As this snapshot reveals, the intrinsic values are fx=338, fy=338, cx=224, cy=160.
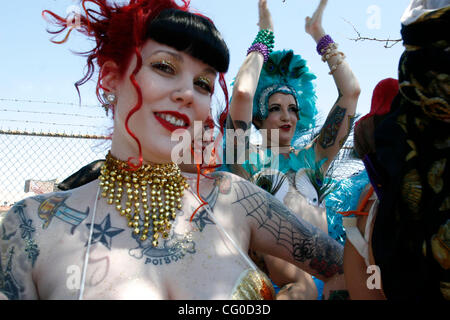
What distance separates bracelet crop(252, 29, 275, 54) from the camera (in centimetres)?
268

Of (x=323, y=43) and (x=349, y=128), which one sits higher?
(x=323, y=43)

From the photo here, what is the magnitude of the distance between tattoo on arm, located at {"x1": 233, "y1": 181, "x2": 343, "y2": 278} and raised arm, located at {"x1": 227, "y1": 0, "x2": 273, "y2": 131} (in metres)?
0.88

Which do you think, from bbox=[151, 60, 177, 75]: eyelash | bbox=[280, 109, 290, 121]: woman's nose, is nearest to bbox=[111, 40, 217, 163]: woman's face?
bbox=[151, 60, 177, 75]: eyelash

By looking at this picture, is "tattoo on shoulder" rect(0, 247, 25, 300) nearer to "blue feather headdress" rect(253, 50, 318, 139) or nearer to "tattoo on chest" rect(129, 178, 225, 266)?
"tattoo on chest" rect(129, 178, 225, 266)

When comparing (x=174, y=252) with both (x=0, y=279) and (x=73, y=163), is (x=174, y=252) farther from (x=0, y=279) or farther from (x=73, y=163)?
(x=73, y=163)

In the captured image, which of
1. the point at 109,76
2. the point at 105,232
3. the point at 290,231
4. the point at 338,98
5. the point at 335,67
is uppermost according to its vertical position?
the point at 335,67

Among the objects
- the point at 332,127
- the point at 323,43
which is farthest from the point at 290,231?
the point at 323,43

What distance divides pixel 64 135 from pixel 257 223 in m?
3.84

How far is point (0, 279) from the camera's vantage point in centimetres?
117

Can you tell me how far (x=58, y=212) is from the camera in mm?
1344

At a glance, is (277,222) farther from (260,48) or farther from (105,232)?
(260,48)

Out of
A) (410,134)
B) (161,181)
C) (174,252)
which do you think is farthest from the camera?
(161,181)

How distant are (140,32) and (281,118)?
190 cm
